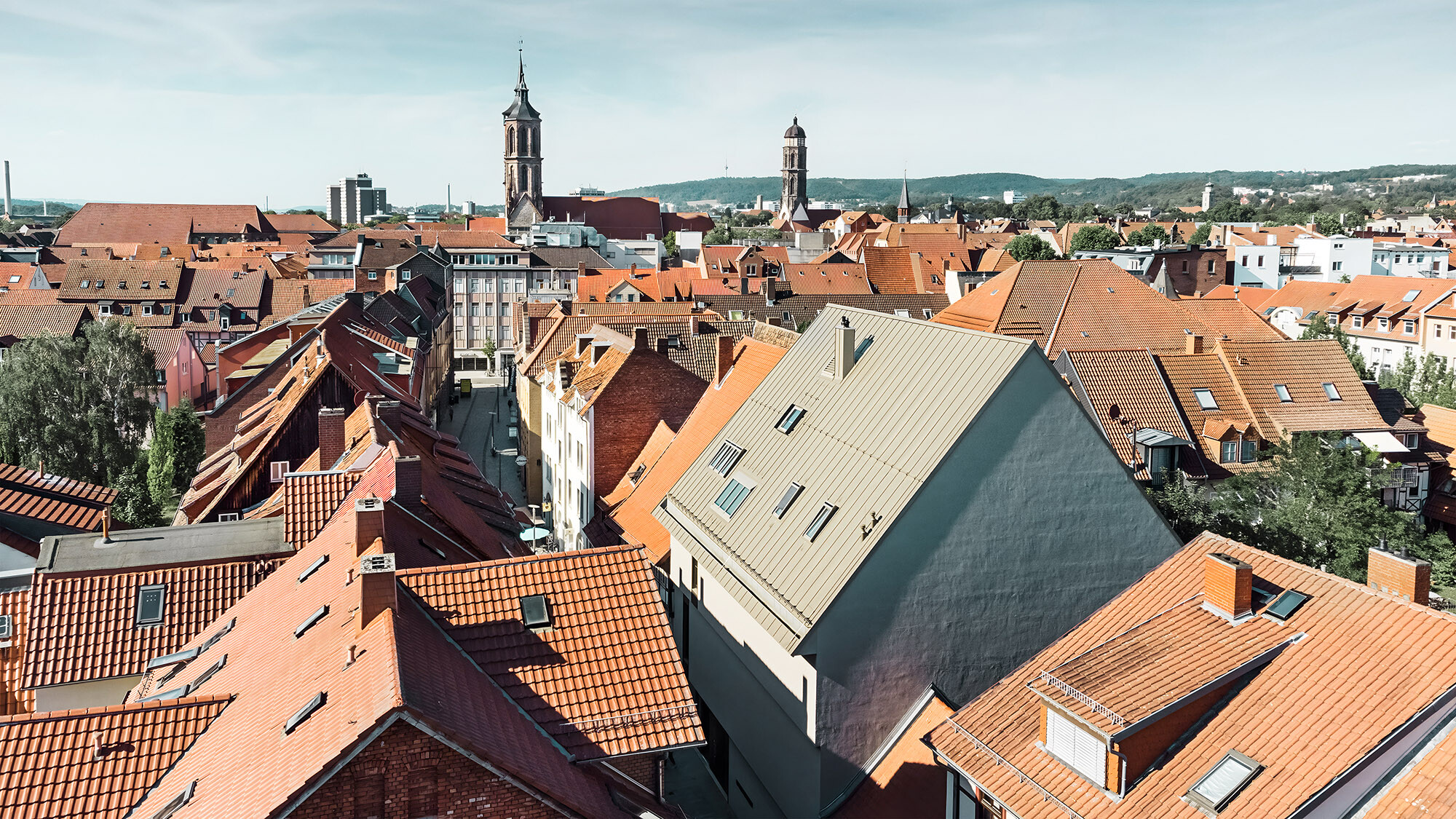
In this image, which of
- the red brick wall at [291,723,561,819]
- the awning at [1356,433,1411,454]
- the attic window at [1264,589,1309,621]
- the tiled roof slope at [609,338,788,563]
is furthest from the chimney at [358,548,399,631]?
the awning at [1356,433,1411,454]

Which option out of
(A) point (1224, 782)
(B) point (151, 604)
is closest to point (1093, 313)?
(A) point (1224, 782)

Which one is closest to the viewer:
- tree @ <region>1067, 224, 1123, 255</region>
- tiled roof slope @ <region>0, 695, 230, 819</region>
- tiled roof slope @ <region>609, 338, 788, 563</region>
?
tiled roof slope @ <region>0, 695, 230, 819</region>

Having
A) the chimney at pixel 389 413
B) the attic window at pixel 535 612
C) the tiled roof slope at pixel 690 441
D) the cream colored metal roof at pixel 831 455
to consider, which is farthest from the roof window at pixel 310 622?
the chimney at pixel 389 413

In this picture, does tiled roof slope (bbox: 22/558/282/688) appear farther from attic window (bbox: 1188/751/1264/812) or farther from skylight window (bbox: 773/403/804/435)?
attic window (bbox: 1188/751/1264/812)

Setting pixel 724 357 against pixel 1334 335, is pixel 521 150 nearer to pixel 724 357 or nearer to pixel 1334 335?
pixel 1334 335

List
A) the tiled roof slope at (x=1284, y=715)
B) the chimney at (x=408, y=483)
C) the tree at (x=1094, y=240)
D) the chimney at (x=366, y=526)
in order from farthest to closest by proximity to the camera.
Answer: the tree at (x=1094, y=240) < the chimney at (x=408, y=483) < the chimney at (x=366, y=526) < the tiled roof slope at (x=1284, y=715)

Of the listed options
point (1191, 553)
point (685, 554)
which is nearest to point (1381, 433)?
point (1191, 553)

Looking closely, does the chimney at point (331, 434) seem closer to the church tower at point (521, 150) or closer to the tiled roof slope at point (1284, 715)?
the tiled roof slope at point (1284, 715)
